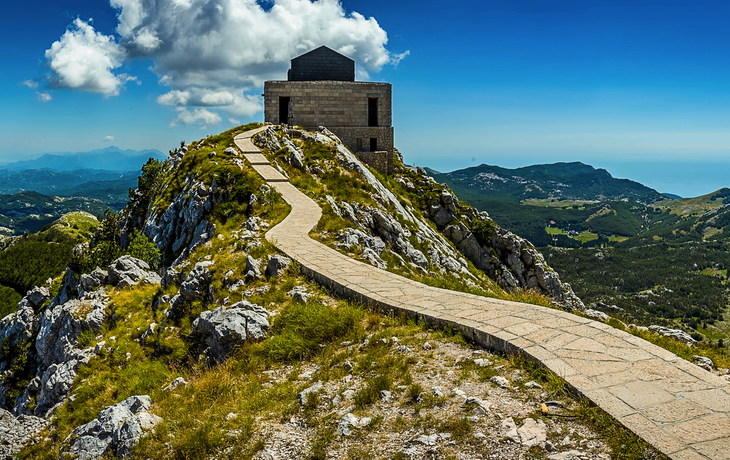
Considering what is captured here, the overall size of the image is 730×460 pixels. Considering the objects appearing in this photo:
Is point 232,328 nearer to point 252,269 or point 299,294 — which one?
point 299,294

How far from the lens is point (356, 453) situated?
223 inches

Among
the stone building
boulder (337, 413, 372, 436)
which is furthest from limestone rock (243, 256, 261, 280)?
the stone building

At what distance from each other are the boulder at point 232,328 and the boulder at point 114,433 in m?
2.19

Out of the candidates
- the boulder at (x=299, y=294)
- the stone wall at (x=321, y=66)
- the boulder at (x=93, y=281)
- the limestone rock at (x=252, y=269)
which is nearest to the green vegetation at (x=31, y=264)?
the stone wall at (x=321, y=66)

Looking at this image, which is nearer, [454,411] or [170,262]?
[454,411]

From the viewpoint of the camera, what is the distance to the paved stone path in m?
5.20

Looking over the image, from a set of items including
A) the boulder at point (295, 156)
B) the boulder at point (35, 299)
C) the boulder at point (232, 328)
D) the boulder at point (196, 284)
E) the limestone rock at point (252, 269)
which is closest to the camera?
the boulder at point (232, 328)

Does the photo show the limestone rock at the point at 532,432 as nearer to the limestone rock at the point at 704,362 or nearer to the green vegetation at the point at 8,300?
the limestone rock at the point at 704,362

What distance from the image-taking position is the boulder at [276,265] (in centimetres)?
1343

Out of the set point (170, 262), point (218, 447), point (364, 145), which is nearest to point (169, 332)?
point (218, 447)

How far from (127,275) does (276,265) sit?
925 centimetres

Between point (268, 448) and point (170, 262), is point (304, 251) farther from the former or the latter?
point (170, 262)

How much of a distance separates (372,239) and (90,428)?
12803 millimetres

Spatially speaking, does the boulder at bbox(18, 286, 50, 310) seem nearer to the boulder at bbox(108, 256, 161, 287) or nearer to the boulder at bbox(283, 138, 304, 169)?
the boulder at bbox(108, 256, 161, 287)
